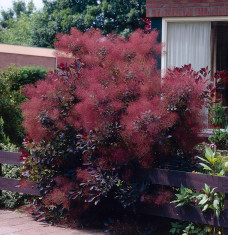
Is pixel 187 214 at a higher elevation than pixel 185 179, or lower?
lower

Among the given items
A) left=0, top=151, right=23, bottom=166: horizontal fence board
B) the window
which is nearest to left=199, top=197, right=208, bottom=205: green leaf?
left=0, top=151, right=23, bottom=166: horizontal fence board

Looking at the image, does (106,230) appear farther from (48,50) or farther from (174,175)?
(48,50)

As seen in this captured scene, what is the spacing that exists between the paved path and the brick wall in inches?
186

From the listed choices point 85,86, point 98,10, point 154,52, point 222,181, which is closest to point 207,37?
point 154,52

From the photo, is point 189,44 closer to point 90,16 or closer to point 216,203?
point 216,203

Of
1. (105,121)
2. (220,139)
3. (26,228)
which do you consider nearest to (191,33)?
(220,139)

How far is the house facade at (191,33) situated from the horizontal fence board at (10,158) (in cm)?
375

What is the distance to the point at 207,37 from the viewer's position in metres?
8.75

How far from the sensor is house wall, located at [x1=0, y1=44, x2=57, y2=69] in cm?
2663

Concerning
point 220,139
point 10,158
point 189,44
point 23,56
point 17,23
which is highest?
point 17,23

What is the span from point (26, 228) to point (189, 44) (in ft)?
17.0

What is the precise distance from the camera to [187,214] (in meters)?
4.72

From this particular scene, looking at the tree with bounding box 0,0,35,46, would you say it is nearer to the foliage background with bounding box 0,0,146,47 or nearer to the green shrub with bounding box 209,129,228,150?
the foliage background with bounding box 0,0,146,47

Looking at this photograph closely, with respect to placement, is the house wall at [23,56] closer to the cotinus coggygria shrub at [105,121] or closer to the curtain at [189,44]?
the curtain at [189,44]
